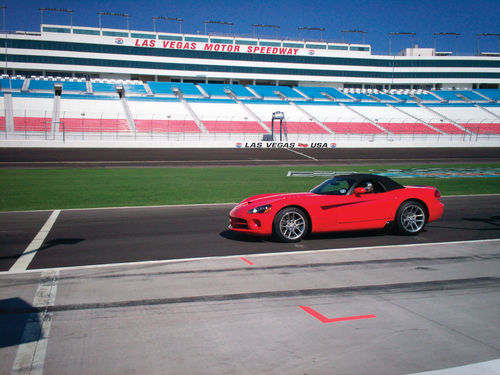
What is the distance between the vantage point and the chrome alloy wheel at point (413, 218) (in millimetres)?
9016

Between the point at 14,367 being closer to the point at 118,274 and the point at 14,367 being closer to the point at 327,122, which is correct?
the point at 118,274

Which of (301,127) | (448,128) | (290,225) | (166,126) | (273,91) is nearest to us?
(290,225)

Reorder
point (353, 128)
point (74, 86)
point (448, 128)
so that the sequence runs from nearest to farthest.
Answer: point (353, 128) < point (448, 128) < point (74, 86)

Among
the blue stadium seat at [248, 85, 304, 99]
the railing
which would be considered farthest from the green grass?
the blue stadium seat at [248, 85, 304, 99]

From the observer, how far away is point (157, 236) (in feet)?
29.2

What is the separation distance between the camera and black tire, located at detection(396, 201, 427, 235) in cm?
896

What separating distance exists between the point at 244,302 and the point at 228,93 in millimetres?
59954

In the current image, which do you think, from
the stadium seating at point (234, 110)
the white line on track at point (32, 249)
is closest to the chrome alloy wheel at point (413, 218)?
the white line on track at point (32, 249)

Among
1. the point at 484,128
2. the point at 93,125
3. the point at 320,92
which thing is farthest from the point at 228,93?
the point at 484,128

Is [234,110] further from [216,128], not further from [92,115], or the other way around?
[92,115]

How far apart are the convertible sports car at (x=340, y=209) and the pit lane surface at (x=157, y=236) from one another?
0.92 feet

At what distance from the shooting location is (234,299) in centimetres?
532

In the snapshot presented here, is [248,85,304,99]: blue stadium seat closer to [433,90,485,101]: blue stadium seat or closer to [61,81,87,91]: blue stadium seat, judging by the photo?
[61,81,87,91]: blue stadium seat

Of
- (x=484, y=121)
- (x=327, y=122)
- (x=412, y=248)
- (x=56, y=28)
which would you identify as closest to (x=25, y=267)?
(x=412, y=248)
